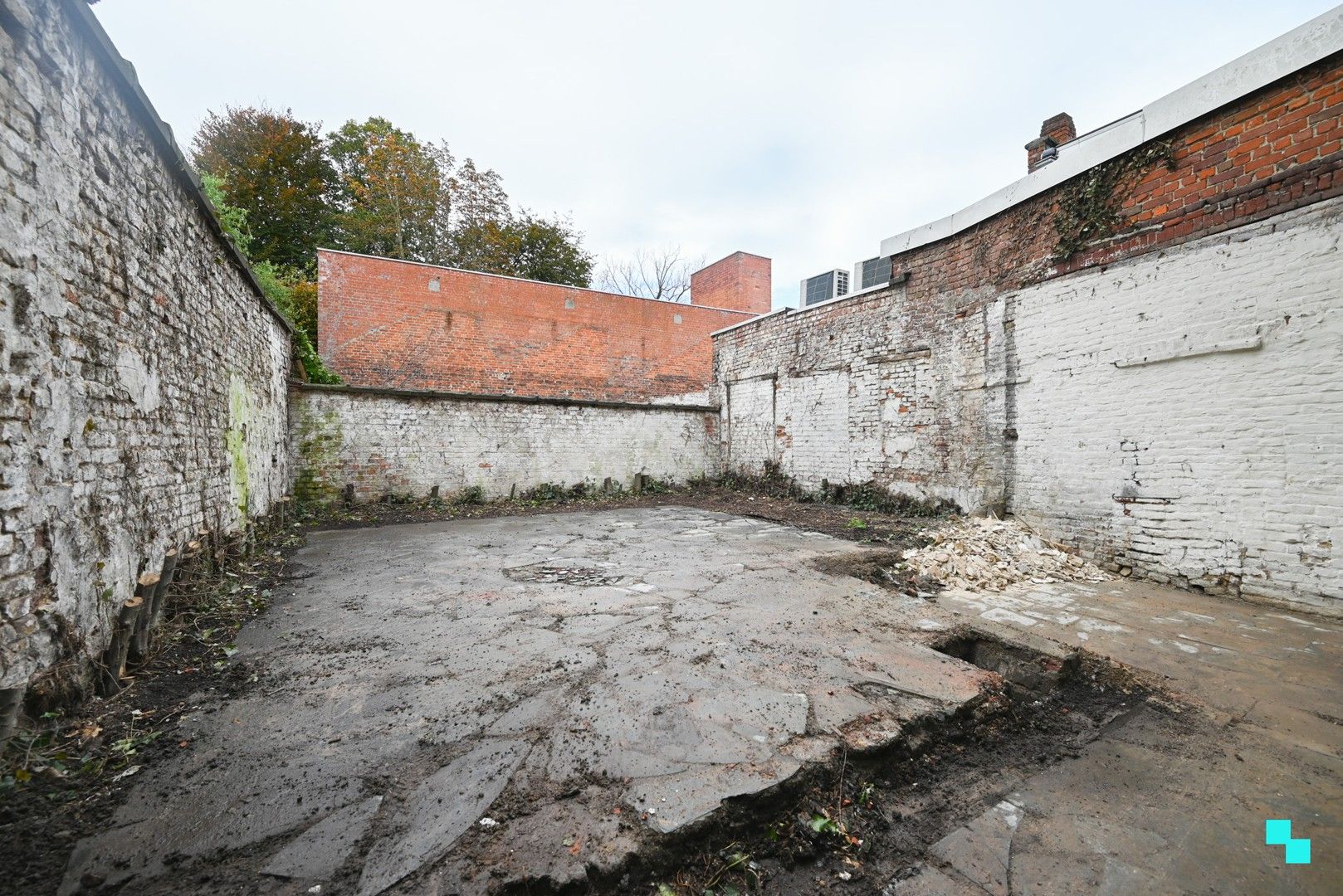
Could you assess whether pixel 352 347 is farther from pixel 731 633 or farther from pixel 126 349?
pixel 731 633

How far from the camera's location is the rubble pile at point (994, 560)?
434 centimetres

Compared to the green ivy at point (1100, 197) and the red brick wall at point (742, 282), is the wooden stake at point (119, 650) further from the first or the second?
the red brick wall at point (742, 282)

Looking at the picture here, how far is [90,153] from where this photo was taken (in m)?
2.55

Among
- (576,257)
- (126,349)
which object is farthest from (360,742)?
(576,257)

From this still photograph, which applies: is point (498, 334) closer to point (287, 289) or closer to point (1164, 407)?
point (287, 289)

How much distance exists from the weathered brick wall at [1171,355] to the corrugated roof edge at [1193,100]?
0.09m

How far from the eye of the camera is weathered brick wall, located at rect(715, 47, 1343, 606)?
3.62 meters

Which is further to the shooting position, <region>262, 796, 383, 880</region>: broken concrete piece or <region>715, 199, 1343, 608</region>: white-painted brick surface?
<region>715, 199, 1343, 608</region>: white-painted brick surface

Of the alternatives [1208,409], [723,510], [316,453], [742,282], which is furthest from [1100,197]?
[742,282]

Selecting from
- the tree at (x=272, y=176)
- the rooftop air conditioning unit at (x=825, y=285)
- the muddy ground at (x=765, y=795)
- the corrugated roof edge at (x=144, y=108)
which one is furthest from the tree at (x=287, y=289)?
the rooftop air conditioning unit at (x=825, y=285)

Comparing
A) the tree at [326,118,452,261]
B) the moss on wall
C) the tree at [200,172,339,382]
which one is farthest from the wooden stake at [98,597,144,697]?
the tree at [326,118,452,261]

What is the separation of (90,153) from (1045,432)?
24.7 ft

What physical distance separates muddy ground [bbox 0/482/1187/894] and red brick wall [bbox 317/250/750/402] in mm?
10355

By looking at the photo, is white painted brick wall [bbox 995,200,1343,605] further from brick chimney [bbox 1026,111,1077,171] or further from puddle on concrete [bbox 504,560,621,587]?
puddle on concrete [bbox 504,560,621,587]
